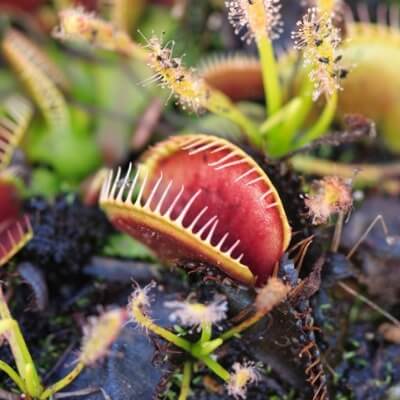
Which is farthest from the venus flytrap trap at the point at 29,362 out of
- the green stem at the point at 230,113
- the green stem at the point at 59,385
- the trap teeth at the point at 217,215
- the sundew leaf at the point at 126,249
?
the green stem at the point at 230,113

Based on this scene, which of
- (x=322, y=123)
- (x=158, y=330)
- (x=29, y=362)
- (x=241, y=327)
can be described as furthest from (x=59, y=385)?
(x=322, y=123)

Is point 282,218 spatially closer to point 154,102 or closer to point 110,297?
point 110,297

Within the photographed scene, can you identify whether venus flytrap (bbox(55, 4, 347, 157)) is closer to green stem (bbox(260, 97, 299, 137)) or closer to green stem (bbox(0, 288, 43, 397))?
green stem (bbox(260, 97, 299, 137))

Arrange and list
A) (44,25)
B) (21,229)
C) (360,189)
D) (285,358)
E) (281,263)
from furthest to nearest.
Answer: (44,25)
(360,189)
(21,229)
(285,358)
(281,263)

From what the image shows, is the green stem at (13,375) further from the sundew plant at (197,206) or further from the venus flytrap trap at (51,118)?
the venus flytrap trap at (51,118)

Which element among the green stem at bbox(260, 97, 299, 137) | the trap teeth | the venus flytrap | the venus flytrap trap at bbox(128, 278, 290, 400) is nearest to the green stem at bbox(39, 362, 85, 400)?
the venus flytrap trap at bbox(128, 278, 290, 400)

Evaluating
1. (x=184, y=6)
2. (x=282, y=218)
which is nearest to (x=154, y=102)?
(x=184, y=6)
